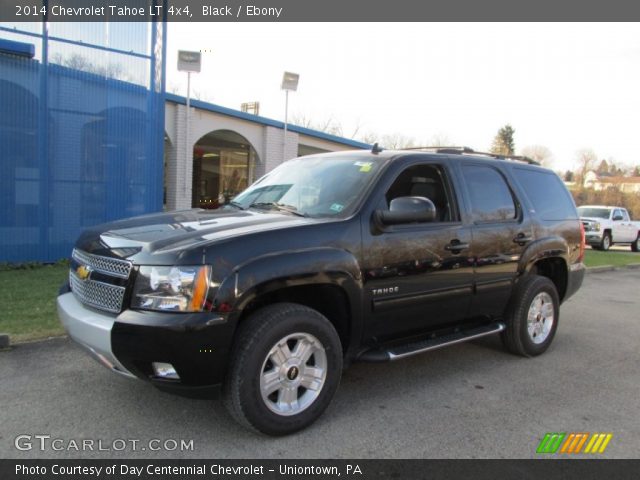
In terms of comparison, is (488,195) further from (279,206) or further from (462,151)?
(279,206)

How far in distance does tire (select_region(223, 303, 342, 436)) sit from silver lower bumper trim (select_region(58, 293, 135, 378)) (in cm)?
71

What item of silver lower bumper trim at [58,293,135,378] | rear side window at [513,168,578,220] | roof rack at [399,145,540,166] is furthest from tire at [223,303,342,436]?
rear side window at [513,168,578,220]

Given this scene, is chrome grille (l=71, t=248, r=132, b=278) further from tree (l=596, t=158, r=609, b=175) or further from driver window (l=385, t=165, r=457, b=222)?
tree (l=596, t=158, r=609, b=175)

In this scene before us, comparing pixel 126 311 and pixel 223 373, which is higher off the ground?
pixel 126 311

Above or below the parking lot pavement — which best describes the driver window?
above

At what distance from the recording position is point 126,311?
3.18 meters

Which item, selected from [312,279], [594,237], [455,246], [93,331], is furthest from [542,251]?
[594,237]

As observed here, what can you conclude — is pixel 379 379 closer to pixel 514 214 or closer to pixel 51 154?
pixel 514 214

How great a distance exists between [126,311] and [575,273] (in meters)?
4.86

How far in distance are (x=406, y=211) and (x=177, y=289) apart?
172 centimetres

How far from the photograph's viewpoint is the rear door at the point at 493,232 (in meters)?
4.72

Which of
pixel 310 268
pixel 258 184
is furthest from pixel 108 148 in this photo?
pixel 310 268

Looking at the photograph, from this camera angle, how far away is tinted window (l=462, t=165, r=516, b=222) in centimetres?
480

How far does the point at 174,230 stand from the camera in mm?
3533
